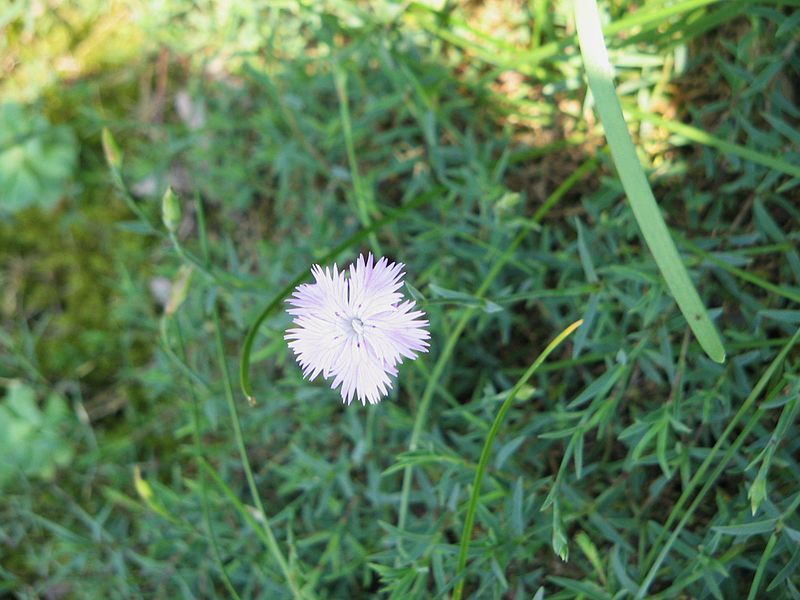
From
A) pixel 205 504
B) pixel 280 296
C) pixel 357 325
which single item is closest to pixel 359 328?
pixel 357 325

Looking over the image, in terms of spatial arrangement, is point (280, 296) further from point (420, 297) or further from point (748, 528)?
point (748, 528)

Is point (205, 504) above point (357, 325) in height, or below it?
below

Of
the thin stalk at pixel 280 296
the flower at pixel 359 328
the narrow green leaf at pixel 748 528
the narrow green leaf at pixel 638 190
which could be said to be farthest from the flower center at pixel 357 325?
the narrow green leaf at pixel 748 528

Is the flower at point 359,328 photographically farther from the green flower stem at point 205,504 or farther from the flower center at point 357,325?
the green flower stem at point 205,504

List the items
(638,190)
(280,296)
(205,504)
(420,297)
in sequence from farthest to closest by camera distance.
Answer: (205,504), (280,296), (420,297), (638,190)

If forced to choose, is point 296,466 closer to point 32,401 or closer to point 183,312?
point 183,312

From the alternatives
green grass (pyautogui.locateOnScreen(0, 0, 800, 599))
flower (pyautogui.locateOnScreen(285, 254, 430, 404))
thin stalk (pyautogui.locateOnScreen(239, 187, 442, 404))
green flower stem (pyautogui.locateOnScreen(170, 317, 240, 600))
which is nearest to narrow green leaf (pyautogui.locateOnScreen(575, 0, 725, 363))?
green grass (pyautogui.locateOnScreen(0, 0, 800, 599))

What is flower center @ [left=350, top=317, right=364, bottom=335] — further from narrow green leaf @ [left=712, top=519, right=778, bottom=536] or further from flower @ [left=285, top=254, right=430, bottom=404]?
narrow green leaf @ [left=712, top=519, right=778, bottom=536]
